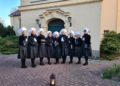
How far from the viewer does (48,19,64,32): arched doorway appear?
66.6 ft

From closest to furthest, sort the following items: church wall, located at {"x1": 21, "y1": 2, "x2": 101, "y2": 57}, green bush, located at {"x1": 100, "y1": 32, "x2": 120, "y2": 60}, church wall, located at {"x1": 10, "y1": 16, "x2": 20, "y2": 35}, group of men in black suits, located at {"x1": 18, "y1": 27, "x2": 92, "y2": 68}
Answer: group of men in black suits, located at {"x1": 18, "y1": 27, "x2": 92, "y2": 68}, green bush, located at {"x1": 100, "y1": 32, "x2": 120, "y2": 60}, church wall, located at {"x1": 21, "y1": 2, "x2": 101, "y2": 57}, church wall, located at {"x1": 10, "y1": 16, "x2": 20, "y2": 35}

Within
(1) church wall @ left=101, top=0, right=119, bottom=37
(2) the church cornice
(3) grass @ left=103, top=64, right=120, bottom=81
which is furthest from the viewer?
(2) the church cornice

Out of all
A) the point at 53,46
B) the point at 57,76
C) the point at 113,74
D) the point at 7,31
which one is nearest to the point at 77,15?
the point at 53,46

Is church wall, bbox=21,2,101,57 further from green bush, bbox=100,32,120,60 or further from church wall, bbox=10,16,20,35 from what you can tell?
church wall, bbox=10,16,20,35

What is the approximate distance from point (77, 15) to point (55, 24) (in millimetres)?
2370

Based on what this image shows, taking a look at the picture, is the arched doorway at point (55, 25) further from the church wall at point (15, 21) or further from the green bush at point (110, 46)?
the church wall at point (15, 21)

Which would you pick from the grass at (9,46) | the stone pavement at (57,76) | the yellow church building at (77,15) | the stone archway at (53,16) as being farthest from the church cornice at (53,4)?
the stone pavement at (57,76)

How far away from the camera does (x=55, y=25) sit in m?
20.7

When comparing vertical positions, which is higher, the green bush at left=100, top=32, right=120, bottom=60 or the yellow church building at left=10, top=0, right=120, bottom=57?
the yellow church building at left=10, top=0, right=120, bottom=57

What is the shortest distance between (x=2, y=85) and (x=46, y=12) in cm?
1100

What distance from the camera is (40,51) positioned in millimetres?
14086

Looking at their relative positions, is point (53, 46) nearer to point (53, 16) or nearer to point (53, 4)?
point (53, 16)

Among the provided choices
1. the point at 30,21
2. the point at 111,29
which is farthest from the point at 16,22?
the point at 111,29

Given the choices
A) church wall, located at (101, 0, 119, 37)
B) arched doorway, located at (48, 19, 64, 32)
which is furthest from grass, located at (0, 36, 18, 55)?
church wall, located at (101, 0, 119, 37)
